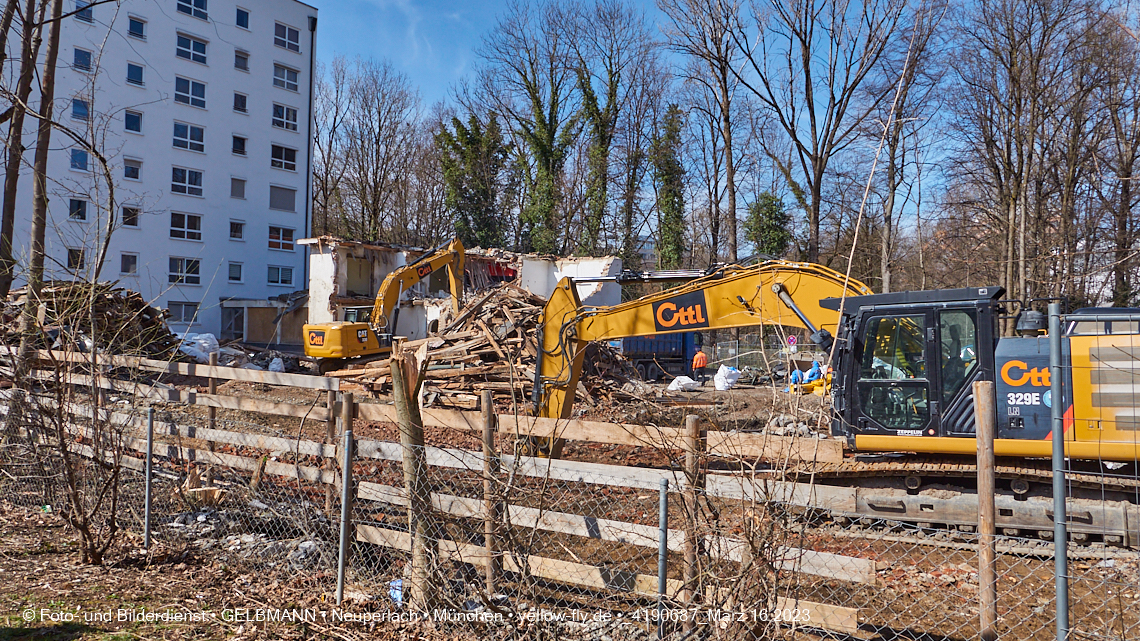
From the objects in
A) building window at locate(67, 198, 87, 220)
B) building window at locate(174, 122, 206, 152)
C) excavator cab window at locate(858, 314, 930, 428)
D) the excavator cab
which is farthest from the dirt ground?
building window at locate(174, 122, 206, 152)

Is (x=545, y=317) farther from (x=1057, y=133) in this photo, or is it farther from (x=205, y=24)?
(x=205, y=24)

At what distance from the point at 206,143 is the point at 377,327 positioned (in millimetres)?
24675

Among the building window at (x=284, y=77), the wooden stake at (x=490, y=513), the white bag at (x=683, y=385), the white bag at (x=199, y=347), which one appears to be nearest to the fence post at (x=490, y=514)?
the wooden stake at (x=490, y=513)

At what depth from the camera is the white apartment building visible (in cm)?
3431

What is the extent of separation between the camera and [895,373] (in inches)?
313

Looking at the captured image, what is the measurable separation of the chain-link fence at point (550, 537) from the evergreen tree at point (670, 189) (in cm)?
3063

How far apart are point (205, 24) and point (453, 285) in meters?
27.7

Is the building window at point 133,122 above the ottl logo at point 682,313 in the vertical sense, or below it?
above

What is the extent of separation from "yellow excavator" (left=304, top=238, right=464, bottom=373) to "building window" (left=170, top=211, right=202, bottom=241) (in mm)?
21539

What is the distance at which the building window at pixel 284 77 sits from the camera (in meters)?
42.1

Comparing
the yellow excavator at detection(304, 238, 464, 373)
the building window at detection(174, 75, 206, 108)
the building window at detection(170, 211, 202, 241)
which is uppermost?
the building window at detection(174, 75, 206, 108)

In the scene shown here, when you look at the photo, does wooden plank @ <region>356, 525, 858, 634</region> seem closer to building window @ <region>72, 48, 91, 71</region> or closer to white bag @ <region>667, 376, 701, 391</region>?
white bag @ <region>667, 376, 701, 391</region>

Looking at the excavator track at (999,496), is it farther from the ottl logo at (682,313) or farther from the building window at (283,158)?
the building window at (283,158)

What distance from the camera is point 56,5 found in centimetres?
882
